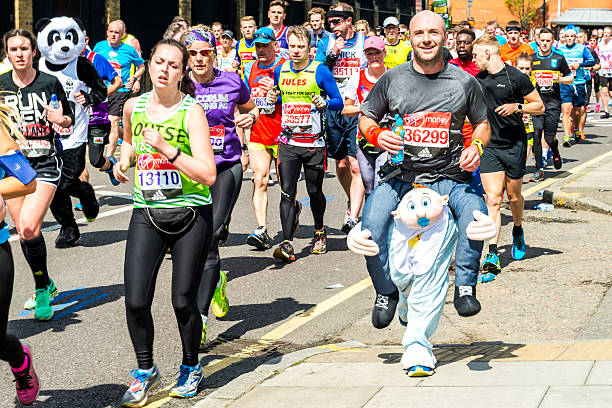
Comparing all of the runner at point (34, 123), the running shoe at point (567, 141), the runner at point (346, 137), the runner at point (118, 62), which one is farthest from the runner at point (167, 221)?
the running shoe at point (567, 141)

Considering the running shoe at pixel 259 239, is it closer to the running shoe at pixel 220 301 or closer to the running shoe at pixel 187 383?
the running shoe at pixel 220 301

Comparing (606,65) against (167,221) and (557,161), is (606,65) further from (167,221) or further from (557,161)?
(167,221)

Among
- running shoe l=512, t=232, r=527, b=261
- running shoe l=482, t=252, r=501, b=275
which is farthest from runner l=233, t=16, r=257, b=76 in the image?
running shoe l=482, t=252, r=501, b=275

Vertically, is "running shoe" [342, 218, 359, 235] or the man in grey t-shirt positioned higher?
the man in grey t-shirt

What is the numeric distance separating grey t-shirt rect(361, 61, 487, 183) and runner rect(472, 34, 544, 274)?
3.42 meters

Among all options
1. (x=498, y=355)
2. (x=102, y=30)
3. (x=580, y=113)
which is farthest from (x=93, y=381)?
(x=102, y=30)

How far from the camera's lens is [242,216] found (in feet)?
40.6

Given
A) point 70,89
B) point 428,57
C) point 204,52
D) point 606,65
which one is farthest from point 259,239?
point 606,65

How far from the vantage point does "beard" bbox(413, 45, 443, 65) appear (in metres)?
5.79

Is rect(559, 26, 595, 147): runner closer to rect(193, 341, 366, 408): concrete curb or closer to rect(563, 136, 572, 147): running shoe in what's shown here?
rect(563, 136, 572, 147): running shoe

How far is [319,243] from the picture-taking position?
33.4 ft

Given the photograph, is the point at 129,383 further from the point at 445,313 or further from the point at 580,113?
the point at 580,113

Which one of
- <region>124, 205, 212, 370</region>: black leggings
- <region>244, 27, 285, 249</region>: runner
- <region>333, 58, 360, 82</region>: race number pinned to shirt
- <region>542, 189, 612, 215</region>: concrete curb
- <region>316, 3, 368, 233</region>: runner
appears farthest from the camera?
<region>333, 58, 360, 82</region>: race number pinned to shirt

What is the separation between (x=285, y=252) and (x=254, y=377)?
3.63m
